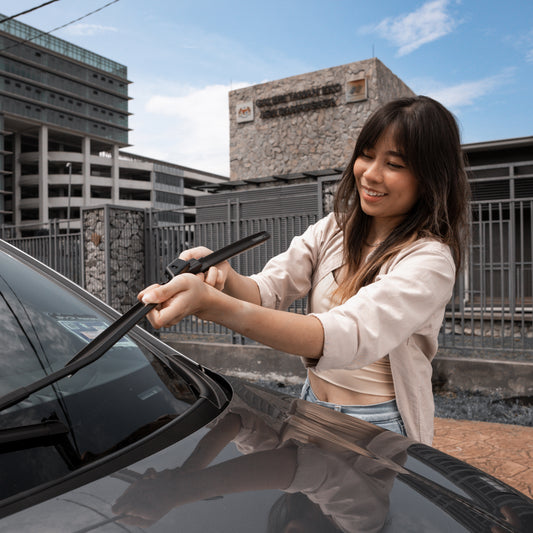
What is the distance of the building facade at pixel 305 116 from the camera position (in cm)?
1560

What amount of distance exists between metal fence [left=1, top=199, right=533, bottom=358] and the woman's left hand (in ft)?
17.5

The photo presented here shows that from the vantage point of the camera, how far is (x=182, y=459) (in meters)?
0.95

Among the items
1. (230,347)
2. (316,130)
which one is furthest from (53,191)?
(230,347)

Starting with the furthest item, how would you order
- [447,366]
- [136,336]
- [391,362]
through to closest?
[447,366]
[136,336]
[391,362]

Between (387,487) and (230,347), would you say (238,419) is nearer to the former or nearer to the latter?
(387,487)

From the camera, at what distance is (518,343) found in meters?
6.25

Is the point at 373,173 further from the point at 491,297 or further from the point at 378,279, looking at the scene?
the point at 491,297

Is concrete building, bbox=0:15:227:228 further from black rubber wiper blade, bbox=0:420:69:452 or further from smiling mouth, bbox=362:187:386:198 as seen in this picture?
black rubber wiper blade, bbox=0:420:69:452

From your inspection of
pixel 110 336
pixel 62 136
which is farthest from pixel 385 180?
pixel 62 136

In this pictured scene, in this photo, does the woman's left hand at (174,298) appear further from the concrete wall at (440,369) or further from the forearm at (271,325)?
the concrete wall at (440,369)

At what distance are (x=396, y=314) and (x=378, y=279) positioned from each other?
0.49ft

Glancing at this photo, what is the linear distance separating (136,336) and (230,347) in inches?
218

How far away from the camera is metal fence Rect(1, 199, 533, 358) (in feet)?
19.2

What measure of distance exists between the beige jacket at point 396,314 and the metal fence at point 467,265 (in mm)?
4684
